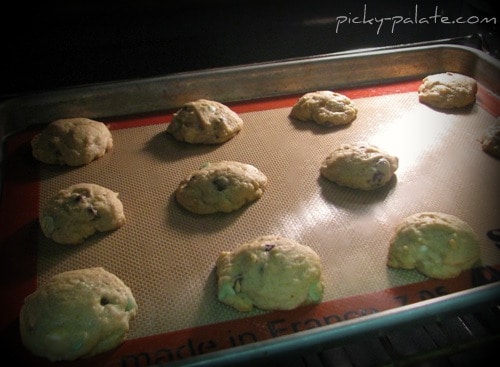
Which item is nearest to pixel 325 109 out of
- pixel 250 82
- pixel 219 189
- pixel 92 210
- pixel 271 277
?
pixel 250 82

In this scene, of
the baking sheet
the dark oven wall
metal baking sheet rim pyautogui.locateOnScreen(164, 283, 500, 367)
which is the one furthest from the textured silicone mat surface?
the dark oven wall

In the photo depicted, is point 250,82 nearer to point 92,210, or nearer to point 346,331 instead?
point 92,210

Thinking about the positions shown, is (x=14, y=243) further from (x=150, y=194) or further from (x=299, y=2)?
(x=299, y=2)

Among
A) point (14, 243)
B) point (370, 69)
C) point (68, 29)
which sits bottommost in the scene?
point (14, 243)

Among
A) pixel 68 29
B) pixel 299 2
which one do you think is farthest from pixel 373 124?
pixel 68 29

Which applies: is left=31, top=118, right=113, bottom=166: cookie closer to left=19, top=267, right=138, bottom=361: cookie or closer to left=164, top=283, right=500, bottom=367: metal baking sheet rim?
left=19, top=267, right=138, bottom=361: cookie

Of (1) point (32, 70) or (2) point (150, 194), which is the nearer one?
(2) point (150, 194)

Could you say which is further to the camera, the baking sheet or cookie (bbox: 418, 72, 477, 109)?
cookie (bbox: 418, 72, 477, 109)
